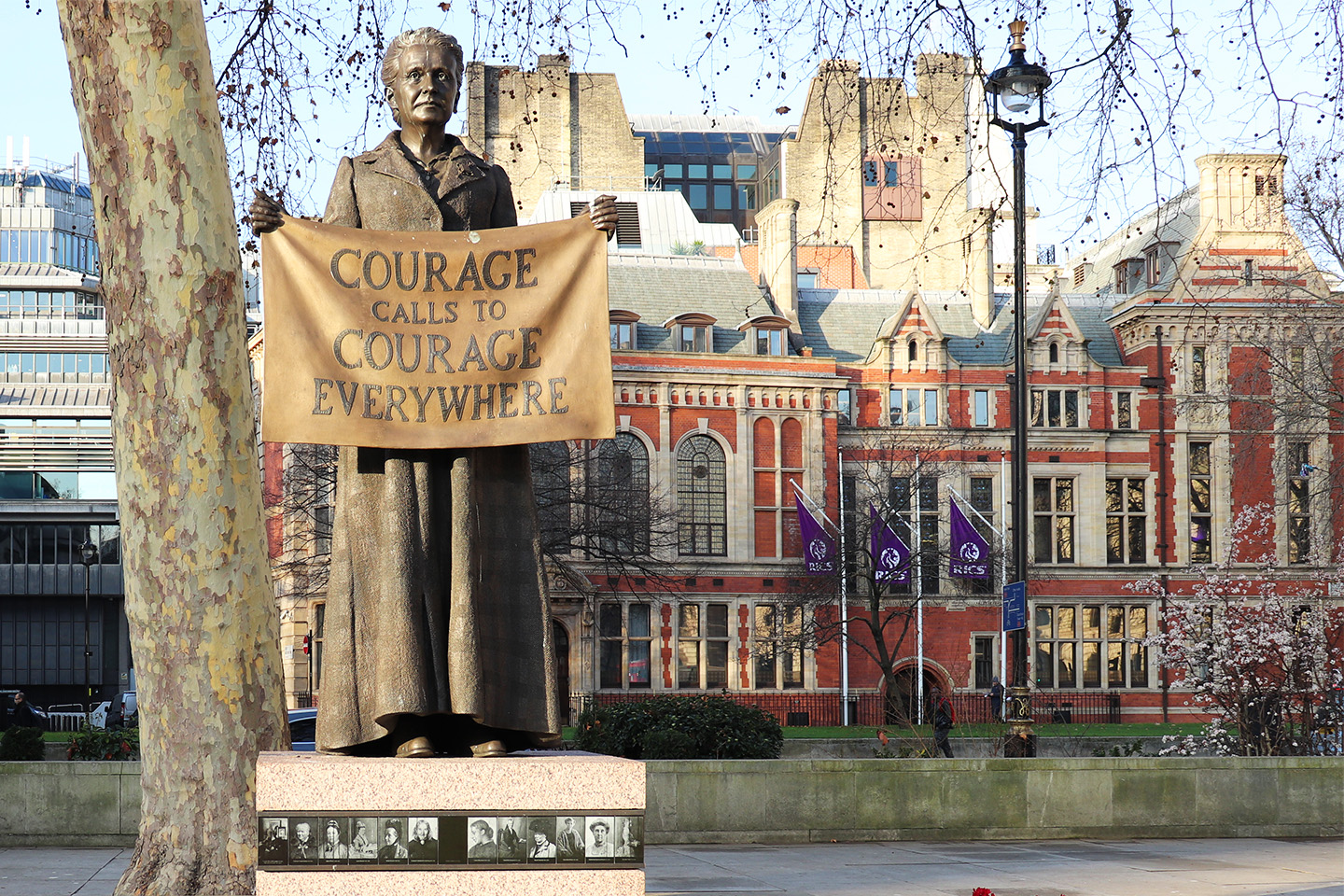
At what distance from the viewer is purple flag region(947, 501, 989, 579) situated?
117 ft

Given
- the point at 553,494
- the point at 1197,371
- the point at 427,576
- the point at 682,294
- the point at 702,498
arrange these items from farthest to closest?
the point at 682,294 < the point at 1197,371 < the point at 702,498 < the point at 553,494 < the point at 427,576

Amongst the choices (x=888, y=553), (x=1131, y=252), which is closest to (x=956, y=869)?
(x=888, y=553)

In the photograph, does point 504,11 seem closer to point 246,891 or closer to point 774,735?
point 246,891

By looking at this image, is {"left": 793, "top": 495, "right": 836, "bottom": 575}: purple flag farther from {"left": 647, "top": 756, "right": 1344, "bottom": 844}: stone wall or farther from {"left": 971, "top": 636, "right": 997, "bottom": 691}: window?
{"left": 647, "top": 756, "right": 1344, "bottom": 844}: stone wall

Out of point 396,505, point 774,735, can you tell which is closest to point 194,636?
point 396,505

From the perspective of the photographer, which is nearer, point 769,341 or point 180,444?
point 180,444

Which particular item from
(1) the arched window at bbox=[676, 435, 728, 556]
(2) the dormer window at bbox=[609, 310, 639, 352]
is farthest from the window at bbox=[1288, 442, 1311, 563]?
(2) the dormer window at bbox=[609, 310, 639, 352]

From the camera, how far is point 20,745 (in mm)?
16656

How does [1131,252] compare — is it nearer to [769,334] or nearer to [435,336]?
[769,334]

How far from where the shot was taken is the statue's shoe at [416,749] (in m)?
5.36

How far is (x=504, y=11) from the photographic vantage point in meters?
10.6

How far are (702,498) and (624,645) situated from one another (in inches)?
188

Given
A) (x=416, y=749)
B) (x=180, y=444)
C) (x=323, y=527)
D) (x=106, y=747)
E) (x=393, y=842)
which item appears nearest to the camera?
(x=393, y=842)

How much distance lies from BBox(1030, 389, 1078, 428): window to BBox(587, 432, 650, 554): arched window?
12.0m
